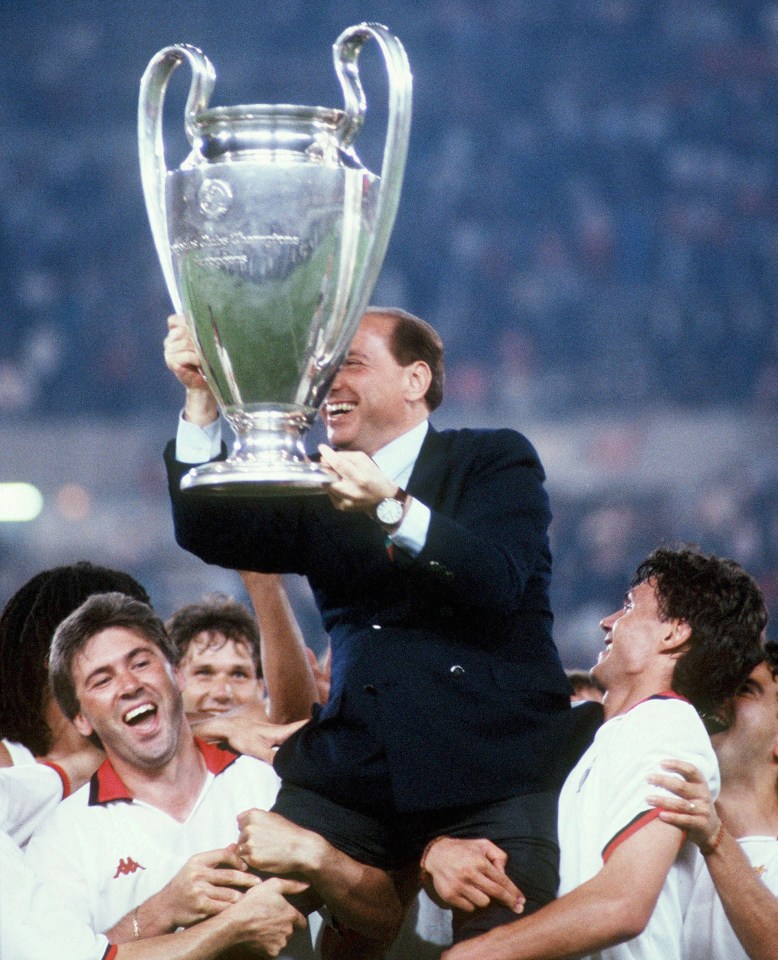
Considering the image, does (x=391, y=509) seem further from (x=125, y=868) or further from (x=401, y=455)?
(x=125, y=868)

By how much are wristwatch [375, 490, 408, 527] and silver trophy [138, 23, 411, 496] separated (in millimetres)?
138

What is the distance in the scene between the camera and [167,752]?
8.00ft

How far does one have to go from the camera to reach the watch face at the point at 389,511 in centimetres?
176

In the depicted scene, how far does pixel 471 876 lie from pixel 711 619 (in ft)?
2.05

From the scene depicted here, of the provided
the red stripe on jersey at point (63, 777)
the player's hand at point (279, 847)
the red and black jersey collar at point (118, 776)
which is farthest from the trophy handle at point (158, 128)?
the red stripe on jersey at point (63, 777)

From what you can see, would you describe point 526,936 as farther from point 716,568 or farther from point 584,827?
point 716,568

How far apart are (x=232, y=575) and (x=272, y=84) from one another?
138 inches

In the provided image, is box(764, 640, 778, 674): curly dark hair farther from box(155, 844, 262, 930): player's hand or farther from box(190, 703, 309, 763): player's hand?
box(155, 844, 262, 930): player's hand

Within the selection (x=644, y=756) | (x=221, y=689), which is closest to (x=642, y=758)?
(x=644, y=756)

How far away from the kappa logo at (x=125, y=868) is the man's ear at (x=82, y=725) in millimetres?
264

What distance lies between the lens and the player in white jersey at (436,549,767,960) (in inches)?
78.6

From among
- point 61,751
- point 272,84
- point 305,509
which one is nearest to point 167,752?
point 61,751

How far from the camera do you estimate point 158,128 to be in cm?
172

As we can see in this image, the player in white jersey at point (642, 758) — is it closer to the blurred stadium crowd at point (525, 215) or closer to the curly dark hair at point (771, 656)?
the curly dark hair at point (771, 656)
